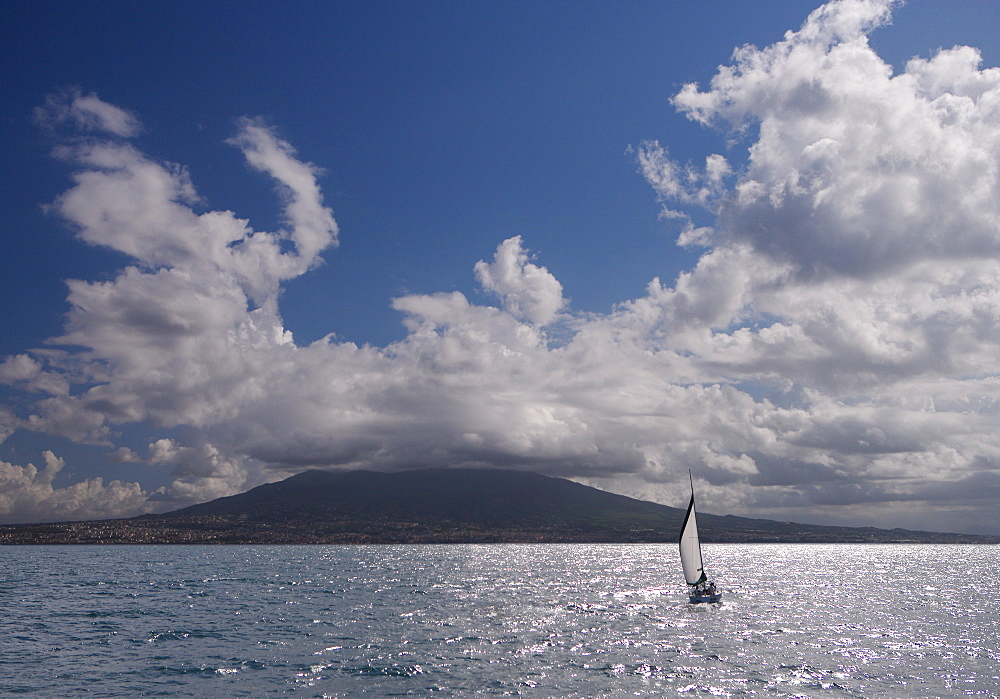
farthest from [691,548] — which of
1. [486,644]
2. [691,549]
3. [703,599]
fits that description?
[486,644]

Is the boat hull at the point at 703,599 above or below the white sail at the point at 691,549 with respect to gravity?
below

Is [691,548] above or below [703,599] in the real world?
above

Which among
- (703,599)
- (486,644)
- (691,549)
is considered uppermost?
(691,549)

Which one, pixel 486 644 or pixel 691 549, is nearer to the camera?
pixel 486 644

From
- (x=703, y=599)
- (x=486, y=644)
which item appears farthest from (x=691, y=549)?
(x=486, y=644)

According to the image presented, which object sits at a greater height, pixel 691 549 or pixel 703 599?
pixel 691 549

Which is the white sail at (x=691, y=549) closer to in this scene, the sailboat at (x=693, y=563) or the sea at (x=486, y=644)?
the sailboat at (x=693, y=563)

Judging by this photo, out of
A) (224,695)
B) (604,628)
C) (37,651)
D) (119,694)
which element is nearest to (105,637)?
(37,651)

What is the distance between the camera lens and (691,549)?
406ft

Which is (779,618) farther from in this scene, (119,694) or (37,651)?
(37,651)

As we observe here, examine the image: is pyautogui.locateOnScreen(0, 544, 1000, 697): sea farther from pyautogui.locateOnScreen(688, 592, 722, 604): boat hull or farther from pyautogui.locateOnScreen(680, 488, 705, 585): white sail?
pyautogui.locateOnScreen(680, 488, 705, 585): white sail

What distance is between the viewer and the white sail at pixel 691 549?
121m

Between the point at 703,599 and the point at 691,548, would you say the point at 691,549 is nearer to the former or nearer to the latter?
the point at 691,548

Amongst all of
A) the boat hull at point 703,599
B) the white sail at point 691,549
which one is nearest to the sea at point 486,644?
the boat hull at point 703,599
